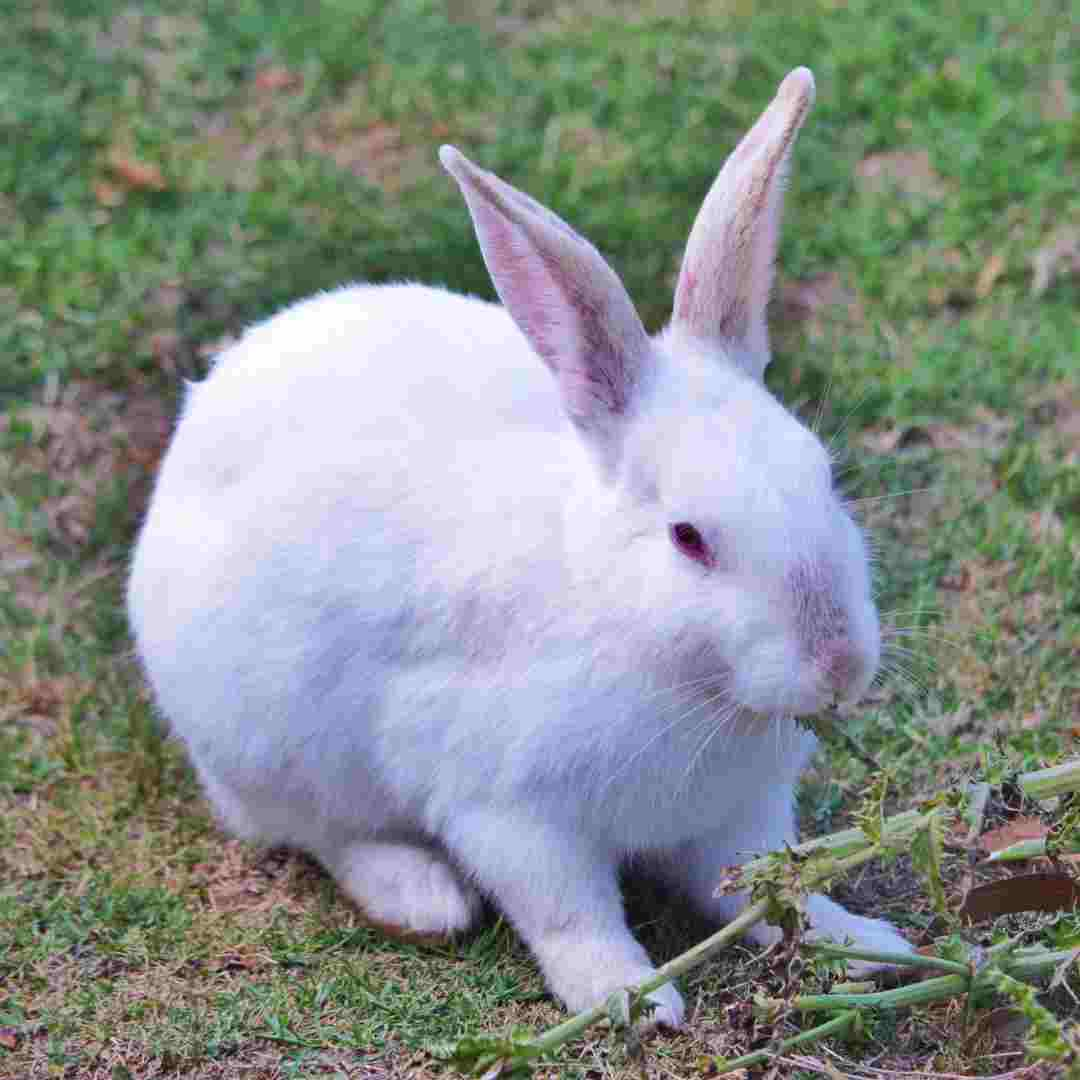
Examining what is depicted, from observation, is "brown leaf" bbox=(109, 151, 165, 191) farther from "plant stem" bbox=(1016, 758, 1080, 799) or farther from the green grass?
"plant stem" bbox=(1016, 758, 1080, 799)

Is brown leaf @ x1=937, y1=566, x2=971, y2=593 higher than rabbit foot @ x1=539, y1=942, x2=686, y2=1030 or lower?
higher

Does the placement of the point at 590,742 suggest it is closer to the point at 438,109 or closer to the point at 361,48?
the point at 438,109

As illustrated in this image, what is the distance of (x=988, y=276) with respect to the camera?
17.8 feet

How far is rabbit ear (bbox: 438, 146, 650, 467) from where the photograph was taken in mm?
3158

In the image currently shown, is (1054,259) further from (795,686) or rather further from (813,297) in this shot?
(795,686)

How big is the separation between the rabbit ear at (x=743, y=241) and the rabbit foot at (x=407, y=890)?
4.11 feet

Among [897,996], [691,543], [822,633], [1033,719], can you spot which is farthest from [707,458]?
[1033,719]

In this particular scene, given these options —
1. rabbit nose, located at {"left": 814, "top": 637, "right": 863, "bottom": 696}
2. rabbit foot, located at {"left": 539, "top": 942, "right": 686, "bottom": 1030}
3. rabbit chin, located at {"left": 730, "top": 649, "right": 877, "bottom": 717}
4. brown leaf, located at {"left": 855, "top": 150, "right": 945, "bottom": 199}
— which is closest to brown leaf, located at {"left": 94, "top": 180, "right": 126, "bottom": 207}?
brown leaf, located at {"left": 855, "top": 150, "right": 945, "bottom": 199}

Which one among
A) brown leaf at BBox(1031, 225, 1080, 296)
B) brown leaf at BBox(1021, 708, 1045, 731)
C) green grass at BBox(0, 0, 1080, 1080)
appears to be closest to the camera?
green grass at BBox(0, 0, 1080, 1080)

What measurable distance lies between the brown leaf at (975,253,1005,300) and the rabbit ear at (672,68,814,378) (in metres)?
2.13

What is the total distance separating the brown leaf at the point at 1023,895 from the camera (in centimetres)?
327

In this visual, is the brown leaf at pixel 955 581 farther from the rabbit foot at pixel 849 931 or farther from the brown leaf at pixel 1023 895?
the brown leaf at pixel 1023 895

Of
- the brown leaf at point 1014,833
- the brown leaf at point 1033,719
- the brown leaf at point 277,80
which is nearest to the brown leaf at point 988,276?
the brown leaf at point 1033,719

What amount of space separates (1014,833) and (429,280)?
265 cm
